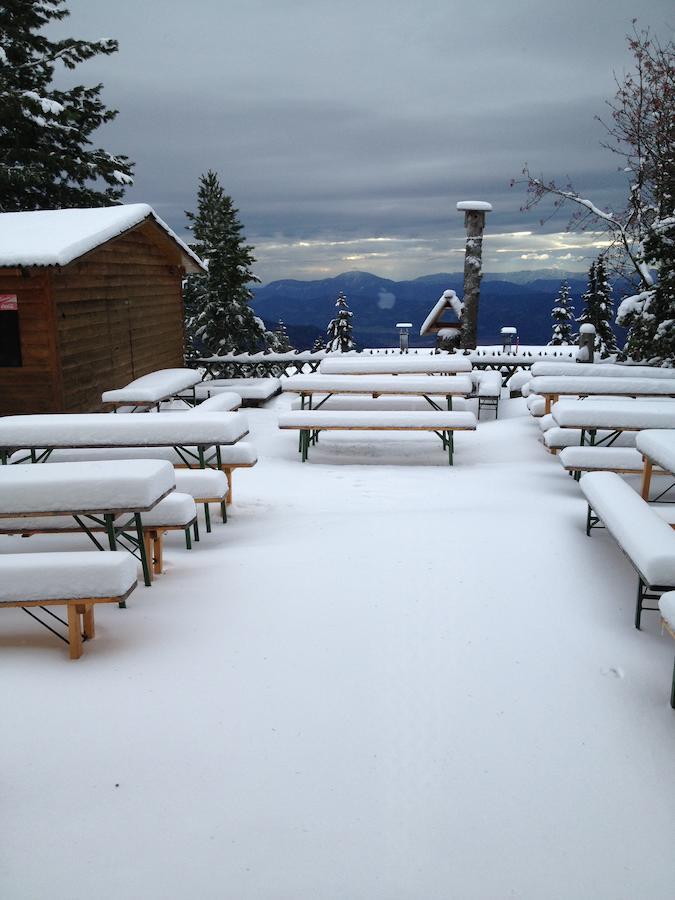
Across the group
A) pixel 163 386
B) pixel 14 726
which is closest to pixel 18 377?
pixel 163 386

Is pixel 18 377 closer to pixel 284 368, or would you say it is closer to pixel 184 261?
pixel 184 261

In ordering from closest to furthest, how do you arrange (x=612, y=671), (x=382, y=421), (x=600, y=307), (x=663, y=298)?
(x=612, y=671), (x=382, y=421), (x=663, y=298), (x=600, y=307)

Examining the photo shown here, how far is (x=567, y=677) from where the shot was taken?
451cm

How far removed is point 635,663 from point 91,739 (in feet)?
11.1

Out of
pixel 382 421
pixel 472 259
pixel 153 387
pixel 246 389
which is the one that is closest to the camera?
pixel 382 421

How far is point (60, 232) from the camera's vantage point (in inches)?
450

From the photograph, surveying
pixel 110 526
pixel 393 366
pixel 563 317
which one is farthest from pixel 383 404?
pixel 563 317

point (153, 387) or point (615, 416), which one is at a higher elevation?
point (615, 416)

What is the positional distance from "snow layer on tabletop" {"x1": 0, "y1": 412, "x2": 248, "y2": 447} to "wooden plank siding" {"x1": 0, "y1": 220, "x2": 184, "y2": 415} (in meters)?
3.78

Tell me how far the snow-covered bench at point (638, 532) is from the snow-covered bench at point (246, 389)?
1025 centimetres

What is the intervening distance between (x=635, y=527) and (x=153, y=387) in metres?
9.42

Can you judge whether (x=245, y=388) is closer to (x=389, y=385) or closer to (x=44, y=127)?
(x=389, y=385)

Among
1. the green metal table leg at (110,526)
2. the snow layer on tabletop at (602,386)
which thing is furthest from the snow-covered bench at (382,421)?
the green metal table leg at (110,526)

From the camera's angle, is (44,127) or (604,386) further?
(44,127)
